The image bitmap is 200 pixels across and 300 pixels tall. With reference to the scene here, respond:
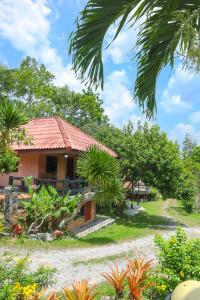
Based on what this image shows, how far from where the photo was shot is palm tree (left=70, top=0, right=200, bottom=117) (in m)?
3.41

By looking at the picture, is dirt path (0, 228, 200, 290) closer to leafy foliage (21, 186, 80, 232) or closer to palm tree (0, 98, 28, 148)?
leafy foliage (21, 186, 80, 232)

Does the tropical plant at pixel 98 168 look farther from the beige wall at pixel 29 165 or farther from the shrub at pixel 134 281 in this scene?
the shrub at pixel 134 281

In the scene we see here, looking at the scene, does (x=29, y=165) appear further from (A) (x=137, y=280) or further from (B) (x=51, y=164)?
(A) (x=137, y=280)

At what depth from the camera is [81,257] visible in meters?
11.3

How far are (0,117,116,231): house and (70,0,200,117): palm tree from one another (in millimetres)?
11736

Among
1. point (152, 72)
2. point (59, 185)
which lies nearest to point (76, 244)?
point (59, 185)

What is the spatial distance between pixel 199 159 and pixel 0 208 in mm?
24459

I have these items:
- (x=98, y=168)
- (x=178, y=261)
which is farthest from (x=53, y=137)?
(x=178, y=261)

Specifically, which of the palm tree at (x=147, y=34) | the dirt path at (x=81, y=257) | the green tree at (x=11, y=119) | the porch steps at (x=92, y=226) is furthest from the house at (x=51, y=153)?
the palm tree at (x=147, y=34)

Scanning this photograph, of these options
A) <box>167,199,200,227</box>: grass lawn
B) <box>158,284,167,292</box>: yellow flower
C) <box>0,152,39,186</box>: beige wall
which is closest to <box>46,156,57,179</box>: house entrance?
<box>0,152,39,186</box>: beige wall

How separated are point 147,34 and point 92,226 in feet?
45.2

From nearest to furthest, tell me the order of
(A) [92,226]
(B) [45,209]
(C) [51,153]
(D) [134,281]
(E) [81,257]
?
(D) [134,281]
(E) [81,257]
(B) [45,209]
(A) [92,226]
(C) [51,153]

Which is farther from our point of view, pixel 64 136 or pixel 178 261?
pixel 64 136

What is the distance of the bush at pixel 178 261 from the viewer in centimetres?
586
